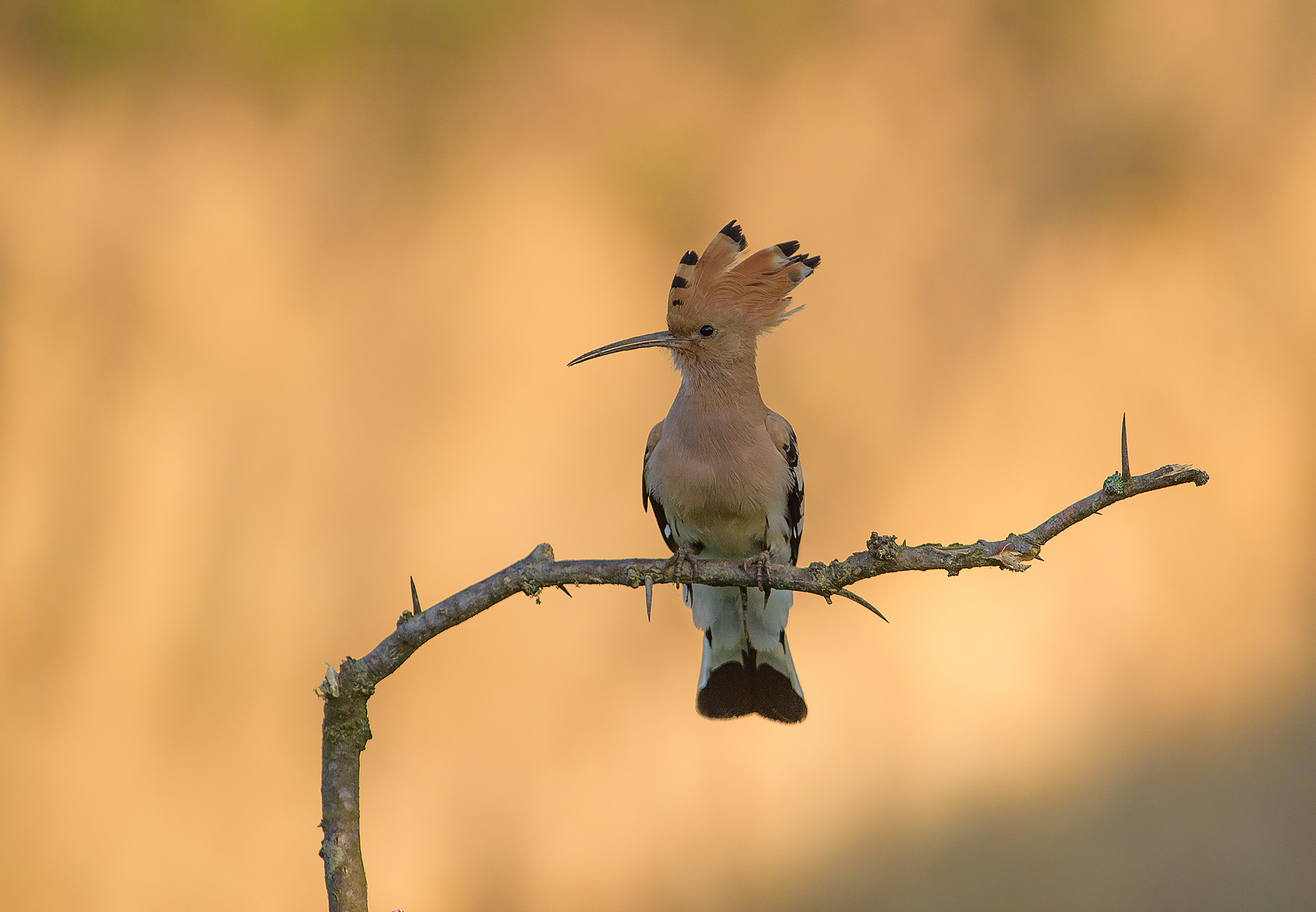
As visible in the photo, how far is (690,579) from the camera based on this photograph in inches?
71.4

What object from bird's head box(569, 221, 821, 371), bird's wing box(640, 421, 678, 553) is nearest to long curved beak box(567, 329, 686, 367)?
bird's head box(569, 221, 821, 371)

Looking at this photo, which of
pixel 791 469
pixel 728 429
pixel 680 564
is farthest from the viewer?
pixel 791 469

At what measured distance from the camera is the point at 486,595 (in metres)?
1.45

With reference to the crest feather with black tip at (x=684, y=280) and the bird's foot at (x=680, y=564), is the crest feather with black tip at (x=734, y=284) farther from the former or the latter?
the bird's foot at (x=680, y=564)

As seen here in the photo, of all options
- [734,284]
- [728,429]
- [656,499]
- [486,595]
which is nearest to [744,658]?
[656,499]

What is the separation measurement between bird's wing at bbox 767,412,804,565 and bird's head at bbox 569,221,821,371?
187 millimetres

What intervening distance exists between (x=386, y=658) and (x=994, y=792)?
9.54 feet

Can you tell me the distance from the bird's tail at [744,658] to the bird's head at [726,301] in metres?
0.61

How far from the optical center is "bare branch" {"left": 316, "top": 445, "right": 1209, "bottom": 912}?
4.26 ft

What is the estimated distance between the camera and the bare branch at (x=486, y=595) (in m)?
1.30

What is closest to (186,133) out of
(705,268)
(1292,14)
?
(705,268)

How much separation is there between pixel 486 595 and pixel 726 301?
1070mm

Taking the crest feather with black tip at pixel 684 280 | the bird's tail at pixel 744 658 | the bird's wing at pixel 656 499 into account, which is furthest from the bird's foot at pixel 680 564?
the crest feather with black tip at pixel 684 280

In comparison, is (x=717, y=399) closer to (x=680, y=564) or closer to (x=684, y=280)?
(x=684, y=280)
